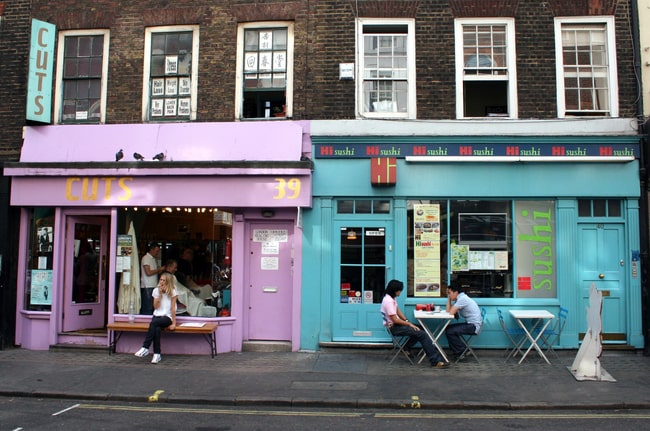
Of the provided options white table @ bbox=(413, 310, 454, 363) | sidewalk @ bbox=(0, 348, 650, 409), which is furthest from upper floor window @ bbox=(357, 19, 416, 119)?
sidewalk @ bbox=(0, 348, 650, 409)

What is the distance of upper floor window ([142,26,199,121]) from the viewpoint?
10602 millimetres

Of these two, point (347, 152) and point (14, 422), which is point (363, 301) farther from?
point (14, 422)

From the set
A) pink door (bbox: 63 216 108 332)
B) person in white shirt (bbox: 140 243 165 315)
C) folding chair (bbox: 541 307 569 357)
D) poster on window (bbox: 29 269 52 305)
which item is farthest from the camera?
pink door (bbox: 63 216 108 332)

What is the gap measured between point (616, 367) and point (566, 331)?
1.06m

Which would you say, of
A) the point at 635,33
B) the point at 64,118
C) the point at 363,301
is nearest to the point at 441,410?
the point at 363,301

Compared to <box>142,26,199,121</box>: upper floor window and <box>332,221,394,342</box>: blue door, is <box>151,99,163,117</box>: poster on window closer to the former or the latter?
<box>142,26,199,121</box>: upper floor window

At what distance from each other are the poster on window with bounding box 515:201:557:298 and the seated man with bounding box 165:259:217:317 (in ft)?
19.3

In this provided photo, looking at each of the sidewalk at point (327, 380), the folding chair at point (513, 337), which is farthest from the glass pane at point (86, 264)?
the folding chair at point (513, 337)

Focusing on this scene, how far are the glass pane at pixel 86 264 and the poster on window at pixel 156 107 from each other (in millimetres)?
2707

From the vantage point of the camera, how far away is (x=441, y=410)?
6785mm

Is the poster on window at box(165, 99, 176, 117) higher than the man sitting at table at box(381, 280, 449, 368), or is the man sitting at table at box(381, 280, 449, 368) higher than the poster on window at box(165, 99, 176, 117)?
the poster on window at box(165, 99, 176, 117)

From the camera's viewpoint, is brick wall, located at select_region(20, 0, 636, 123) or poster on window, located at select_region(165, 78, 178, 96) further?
poster on window, located at select_region(165, 78, 178, 96)

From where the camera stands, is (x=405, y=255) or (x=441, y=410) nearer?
(x=441, y=410)

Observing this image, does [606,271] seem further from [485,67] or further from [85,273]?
[85,273]
